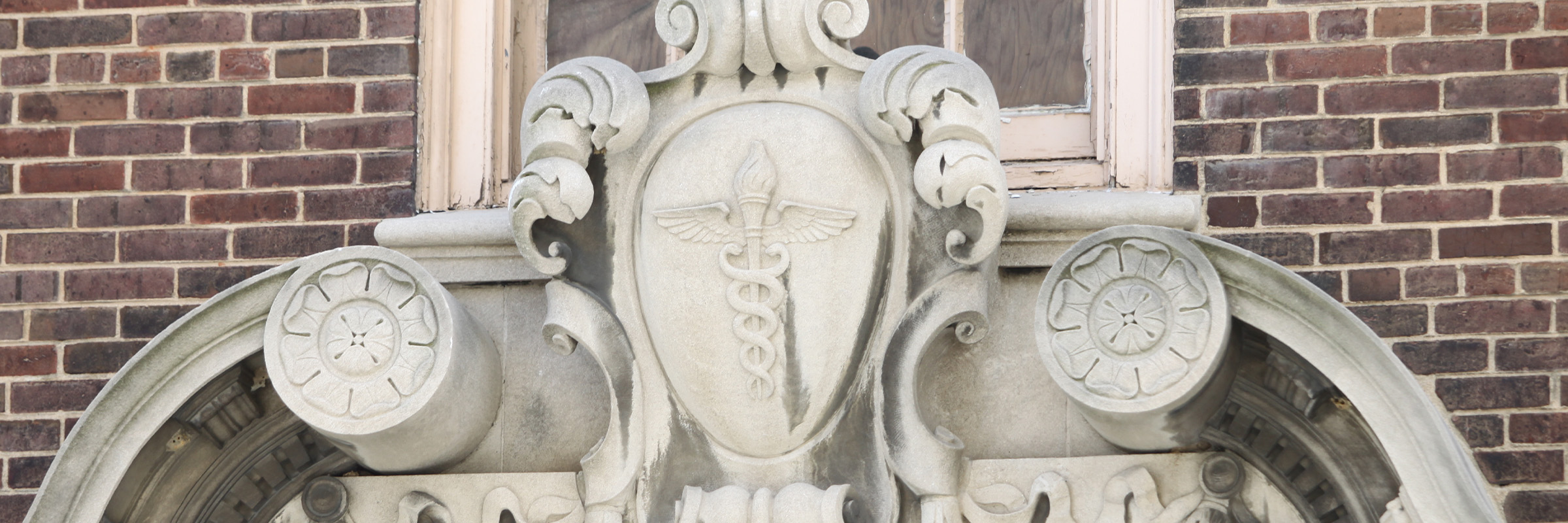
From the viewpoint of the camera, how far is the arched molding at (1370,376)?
10.2ft

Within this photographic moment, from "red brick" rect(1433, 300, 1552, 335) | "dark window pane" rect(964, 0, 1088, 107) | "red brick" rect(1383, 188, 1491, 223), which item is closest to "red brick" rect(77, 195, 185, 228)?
"dark window pane" rect(964, 0, 1088, 107)

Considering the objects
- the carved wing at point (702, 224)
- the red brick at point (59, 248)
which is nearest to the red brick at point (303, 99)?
the red brick at point (59, 248)

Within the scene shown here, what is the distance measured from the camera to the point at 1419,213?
384cm

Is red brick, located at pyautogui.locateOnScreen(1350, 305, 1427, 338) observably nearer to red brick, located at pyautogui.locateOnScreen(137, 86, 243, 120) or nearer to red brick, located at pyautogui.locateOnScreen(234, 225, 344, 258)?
red brick, located at pyautogui.locateOnScreen(234, 225, 344, 258)

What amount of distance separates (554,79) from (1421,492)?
1.82 metres

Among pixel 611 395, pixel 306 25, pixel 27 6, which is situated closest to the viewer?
pixel 611 395

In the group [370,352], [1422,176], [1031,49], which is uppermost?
[1031,49]

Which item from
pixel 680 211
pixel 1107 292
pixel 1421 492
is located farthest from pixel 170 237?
pixel 1421 492

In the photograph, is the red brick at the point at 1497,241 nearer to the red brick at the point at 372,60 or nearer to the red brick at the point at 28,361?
the red brick at the point at 372,60

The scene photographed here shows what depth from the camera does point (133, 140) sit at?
4.23 metres

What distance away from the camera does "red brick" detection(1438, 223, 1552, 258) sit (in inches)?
150

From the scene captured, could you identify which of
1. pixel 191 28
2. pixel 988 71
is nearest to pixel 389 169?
pixel 191 28

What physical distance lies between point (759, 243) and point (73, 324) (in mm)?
1866

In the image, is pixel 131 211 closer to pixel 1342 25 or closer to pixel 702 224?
pixel 702 224
